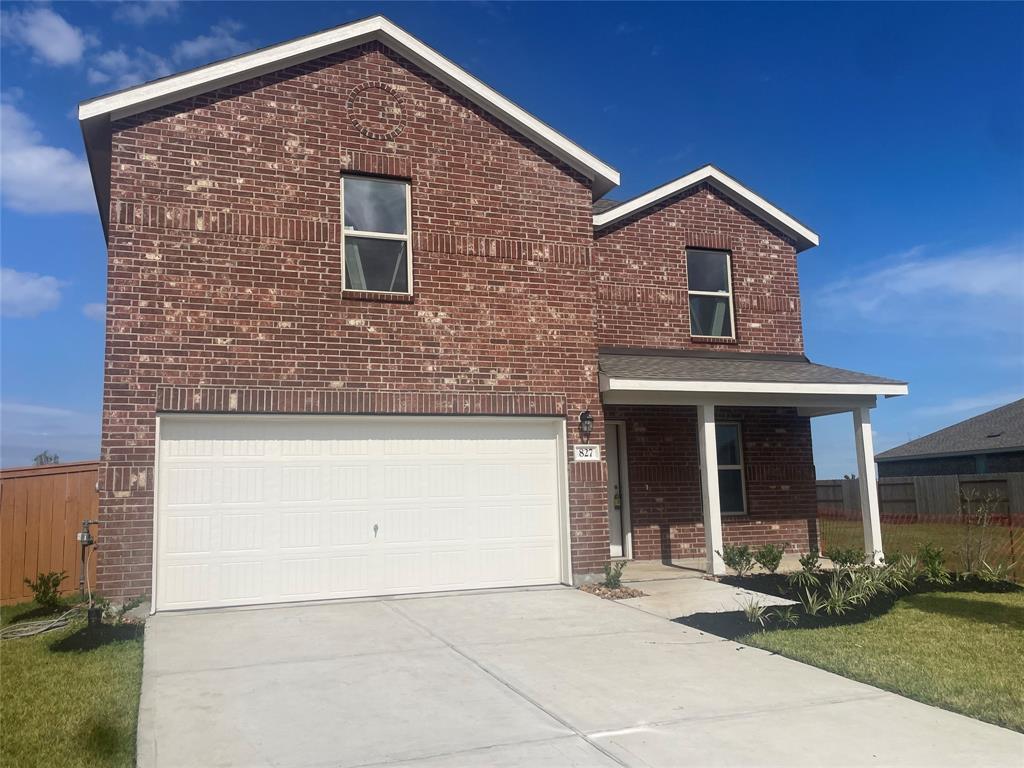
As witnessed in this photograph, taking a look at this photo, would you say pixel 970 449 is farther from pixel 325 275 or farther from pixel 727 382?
pixel 325 275

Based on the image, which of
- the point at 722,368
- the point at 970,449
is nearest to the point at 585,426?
the point at 722,368

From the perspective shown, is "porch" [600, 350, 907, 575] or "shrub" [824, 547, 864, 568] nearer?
"shrub" [824, 547, 864, 568]

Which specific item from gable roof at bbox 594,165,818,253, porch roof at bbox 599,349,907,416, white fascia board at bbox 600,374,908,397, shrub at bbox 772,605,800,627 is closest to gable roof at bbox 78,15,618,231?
gable roof at bbox 594,165,818,253

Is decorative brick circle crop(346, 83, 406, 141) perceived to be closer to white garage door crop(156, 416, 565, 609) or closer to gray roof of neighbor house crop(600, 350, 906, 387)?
white garage door crop(156, 416, 565, 609)

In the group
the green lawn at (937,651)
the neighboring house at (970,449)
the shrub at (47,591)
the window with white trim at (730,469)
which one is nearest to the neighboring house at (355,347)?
the shrub at (47,591)

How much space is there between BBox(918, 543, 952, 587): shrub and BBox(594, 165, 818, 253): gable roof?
6.37 m

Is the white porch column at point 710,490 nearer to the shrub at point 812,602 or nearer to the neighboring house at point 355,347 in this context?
the neighboring house at point 355,347

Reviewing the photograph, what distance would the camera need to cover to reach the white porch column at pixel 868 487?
41.2 feet

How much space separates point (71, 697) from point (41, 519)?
17.9ft

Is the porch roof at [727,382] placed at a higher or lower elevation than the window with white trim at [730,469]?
higher

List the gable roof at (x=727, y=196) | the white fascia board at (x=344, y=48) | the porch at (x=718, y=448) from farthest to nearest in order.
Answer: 1. the gable roof at (x=727, y=196)
2. the porch at (x=718, y=448)
3. the white fascia board at (x=344, y=48)

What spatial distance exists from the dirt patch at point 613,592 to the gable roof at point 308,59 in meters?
6.05

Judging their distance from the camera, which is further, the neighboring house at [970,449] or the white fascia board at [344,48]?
the neighboring house at [970,449]

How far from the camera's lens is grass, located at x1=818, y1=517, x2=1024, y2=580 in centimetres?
1147
